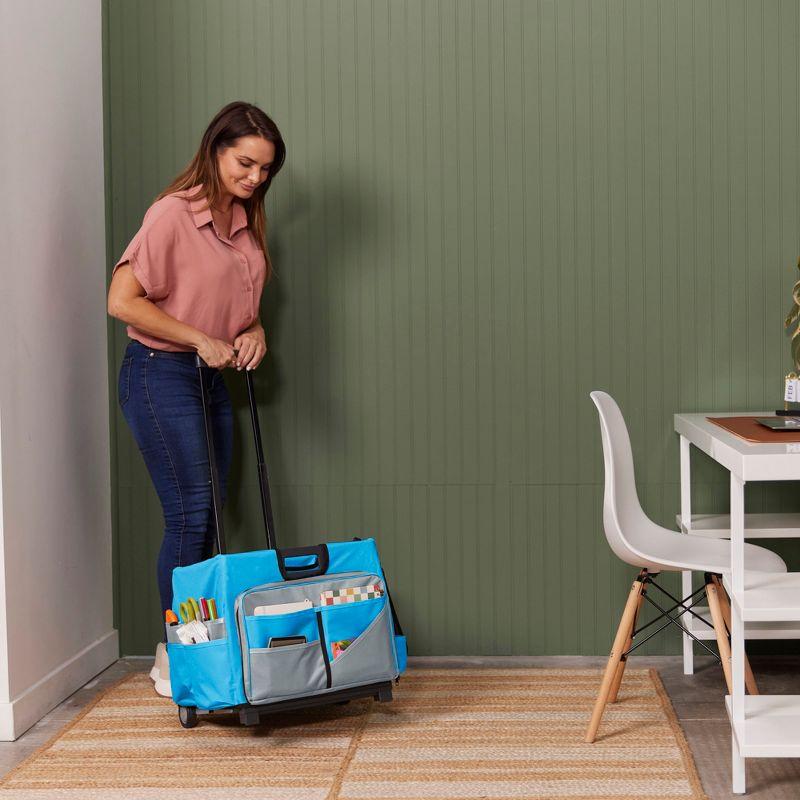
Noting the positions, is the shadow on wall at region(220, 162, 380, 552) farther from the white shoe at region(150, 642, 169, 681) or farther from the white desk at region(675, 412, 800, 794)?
the white desk at region(675, 412, 800, 794)

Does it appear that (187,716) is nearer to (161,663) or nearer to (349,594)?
(161,663)

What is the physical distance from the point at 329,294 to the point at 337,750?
1.24m

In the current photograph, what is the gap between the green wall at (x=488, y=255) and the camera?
105 inches

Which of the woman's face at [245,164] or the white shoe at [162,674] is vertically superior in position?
the woman's face at [245,164]

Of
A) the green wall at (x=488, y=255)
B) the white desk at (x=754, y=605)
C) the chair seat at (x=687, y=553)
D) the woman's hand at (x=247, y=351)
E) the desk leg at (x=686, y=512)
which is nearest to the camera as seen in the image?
the white desk at (x=754, y=605)

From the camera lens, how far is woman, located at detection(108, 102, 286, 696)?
7.63 ft

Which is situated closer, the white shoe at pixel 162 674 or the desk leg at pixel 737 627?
the desk leg at pixel 737 627

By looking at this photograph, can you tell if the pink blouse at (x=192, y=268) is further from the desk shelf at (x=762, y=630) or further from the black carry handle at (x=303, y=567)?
the desk shelf at (x=762, y=630)

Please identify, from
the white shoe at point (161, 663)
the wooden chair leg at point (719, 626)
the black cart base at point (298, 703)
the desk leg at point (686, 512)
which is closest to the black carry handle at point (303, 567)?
the black cart base at point (298, 703)

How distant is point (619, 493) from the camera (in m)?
2.25

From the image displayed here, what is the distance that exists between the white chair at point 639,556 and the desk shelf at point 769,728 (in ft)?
0.26

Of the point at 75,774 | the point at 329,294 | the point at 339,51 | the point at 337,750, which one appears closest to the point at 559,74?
the point at 339,51

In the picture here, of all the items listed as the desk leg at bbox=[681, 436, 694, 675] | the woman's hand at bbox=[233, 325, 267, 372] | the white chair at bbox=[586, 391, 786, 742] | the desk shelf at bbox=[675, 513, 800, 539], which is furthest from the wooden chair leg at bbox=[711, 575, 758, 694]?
the woman's hand at bbox=[233, 325, 267, 372]

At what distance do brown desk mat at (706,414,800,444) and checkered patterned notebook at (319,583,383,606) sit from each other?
34.6 inches
